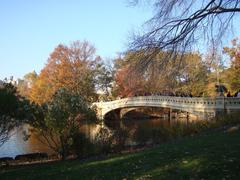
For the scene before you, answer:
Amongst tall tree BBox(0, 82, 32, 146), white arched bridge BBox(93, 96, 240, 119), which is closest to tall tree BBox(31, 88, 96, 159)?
tall tree BBox(0, 82, 32, 146)

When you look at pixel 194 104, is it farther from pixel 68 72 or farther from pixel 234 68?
pixel 68 72

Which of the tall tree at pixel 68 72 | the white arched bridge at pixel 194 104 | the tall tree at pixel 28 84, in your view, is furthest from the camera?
the tall tree at pixel 28 84

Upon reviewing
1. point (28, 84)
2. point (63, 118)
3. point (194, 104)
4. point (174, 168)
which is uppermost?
point (28, 84)

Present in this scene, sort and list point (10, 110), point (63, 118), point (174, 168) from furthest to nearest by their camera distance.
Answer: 1. point (63, 118)
2. point (10, 110)
3. point (174, 168)

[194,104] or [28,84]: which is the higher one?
[28,84]

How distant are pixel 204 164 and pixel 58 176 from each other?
11.6 feet

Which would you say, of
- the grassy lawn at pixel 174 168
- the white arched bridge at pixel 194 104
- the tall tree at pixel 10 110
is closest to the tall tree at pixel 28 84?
the white arched bridge at pixel 194 104

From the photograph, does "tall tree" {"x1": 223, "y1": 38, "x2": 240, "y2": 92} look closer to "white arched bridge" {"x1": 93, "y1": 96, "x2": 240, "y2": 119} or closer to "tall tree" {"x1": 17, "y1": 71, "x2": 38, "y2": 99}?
"white arched bridge" {"x1": 93, "y1": 96, "x2": 240, "y2": 119}

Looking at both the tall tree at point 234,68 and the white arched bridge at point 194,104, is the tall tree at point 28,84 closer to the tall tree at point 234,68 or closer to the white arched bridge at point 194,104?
the white arched bridge at point 194,104

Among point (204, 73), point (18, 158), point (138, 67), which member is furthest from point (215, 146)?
point (204, 73)

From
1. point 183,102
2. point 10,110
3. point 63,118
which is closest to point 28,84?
point 183,102

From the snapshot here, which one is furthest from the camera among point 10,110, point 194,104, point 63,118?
point 194,104

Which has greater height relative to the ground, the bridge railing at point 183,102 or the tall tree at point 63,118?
the bridge railing at point 183,102

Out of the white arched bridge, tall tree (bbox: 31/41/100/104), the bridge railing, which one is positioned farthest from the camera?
tall tree (bbox: 31/41/100/104)
